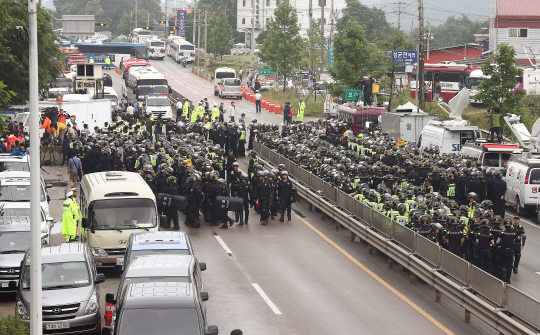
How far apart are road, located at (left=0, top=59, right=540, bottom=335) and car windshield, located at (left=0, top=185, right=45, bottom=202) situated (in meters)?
1.57

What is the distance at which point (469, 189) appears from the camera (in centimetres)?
2422

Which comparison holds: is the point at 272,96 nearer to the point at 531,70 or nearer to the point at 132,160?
the point at 531,70

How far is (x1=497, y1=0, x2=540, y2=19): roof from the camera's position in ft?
222

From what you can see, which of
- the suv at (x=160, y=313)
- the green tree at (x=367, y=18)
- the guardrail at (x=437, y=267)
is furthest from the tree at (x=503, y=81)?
the green tree at (x=367, y=18)

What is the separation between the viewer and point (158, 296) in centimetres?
1118

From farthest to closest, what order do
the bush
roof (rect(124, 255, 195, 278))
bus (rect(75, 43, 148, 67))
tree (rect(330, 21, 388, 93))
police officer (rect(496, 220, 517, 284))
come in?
bus (rect(75, 43, 148, 67)) < tree (rect(330, 21, 388, 93)) < police officer (rect(496, 220, 517, 284)) < roof (rect(124, 255, 195, 278)) < the bush

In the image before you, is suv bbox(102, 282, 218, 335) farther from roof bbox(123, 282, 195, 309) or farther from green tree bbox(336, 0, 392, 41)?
green tree bbox(336, 0, 392, 41)

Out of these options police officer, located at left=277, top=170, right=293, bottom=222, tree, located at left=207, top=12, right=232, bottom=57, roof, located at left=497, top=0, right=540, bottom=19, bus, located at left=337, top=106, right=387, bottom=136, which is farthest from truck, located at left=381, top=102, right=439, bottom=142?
tree, located at left=207, top=12, right=232, bottom=57

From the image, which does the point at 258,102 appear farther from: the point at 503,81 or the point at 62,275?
the point at 62,275

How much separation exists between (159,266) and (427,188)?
38.3 ft

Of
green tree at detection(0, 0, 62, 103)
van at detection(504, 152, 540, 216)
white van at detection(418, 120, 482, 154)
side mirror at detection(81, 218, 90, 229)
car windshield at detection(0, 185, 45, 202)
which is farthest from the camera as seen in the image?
green tree at detection(0, 0, 62, 103)

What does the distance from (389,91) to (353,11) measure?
94616 mm

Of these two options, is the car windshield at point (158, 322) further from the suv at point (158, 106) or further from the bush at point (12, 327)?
the suv at point (158, 106)

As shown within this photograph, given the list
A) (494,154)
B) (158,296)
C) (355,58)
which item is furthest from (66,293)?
(355,58)
